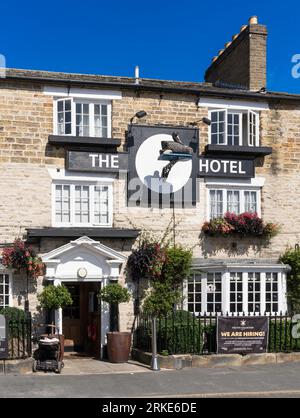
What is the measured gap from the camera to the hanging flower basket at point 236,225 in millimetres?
19781

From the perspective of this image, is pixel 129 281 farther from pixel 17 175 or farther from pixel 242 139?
pixel 242 139

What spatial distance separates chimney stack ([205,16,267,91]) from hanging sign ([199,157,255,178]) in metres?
2.89

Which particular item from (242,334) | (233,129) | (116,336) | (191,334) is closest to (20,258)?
(116,336)

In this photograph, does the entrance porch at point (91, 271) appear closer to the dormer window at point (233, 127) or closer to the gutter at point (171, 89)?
the gutter at point (171, 89)

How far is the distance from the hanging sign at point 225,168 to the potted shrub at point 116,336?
4232 mm

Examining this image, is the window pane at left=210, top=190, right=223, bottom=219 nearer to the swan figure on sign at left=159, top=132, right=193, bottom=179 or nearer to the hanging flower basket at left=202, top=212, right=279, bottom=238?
the hanging flower basket at left=202, top=212, right=279, bottom=238

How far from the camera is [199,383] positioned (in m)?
15.2

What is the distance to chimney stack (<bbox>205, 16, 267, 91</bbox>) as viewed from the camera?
A: 22.0 m

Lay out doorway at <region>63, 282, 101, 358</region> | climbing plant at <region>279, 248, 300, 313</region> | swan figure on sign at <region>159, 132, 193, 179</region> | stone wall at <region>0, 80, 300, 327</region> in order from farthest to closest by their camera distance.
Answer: climbing plant at <region>279, 248, 300, 313</region> → doorway at <region>63, 282, 101, 358</region> → swan figure on sign at <region>159, 132, 193, 179</region> → stone wall at <region>0, 80, 300, 327</region>

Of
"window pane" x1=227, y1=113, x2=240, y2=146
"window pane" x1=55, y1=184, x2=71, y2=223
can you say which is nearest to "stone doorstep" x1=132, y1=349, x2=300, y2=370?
"window pane" x1=55, y1=184, x2=71, y2=223

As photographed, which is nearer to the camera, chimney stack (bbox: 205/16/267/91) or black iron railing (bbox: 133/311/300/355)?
black iron railing (bbox: 133/311/300/355)

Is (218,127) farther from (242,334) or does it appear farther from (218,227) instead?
(242,334)

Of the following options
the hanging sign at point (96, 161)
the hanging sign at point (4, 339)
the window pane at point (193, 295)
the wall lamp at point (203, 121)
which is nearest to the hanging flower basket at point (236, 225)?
the window pane at point (193, 295)
